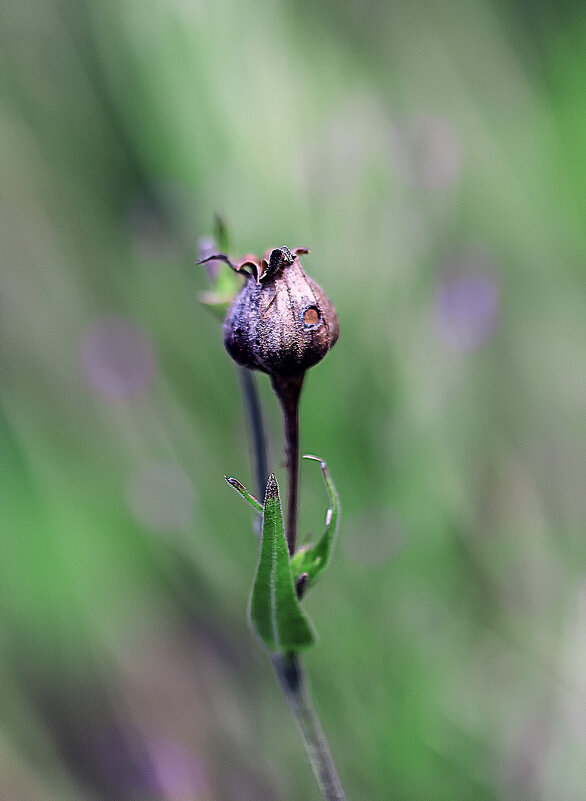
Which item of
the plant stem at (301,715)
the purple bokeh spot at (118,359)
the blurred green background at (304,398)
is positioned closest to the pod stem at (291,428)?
the plant stem at (301,715)

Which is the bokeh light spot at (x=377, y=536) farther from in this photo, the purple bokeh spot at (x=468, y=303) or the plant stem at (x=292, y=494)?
the plant stem at (x=292, y=494)

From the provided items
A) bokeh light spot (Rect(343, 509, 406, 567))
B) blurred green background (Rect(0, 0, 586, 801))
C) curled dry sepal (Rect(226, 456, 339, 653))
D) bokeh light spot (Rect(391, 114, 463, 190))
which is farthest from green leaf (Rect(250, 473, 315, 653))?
bokeh light spot (Rect(391, 114, 463, 190))

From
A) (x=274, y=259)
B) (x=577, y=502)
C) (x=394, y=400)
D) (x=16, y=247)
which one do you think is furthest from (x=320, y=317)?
(x=16, y=247)

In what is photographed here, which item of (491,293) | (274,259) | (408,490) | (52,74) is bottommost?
(408,490)

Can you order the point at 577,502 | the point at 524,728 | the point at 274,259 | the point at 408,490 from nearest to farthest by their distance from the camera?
1. the point at 274,259
2. the point at 524,728
3. the point at 408,490
4. the point at 577,502

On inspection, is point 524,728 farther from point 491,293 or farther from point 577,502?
point 491,293

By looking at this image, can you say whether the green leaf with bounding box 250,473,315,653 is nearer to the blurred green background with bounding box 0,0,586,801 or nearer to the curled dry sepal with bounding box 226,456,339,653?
the curled dry sepal with bounding box 226,456,339,653

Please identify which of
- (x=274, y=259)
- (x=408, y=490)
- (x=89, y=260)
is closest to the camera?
(x=274, y=259)
